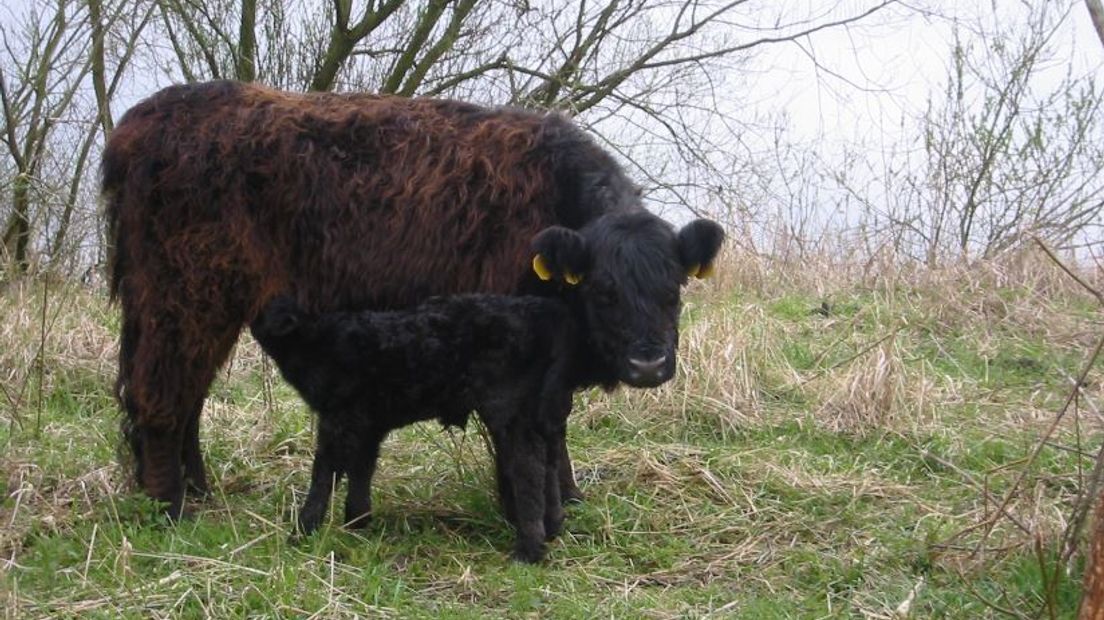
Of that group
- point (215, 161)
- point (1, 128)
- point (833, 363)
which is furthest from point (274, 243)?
point (1, 128)

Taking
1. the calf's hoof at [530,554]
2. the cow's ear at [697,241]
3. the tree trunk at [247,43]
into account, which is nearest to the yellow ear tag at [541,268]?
the cow's ear at [697,241]

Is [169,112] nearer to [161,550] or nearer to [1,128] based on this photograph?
[161,550]

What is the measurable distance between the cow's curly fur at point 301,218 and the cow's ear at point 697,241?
0.97 ft

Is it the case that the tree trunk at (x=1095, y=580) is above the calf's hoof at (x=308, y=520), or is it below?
above

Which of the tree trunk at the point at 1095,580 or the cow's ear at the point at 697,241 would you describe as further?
the cow's ear at the point at 697,241

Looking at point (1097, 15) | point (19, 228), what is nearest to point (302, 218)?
point (1097, 15)

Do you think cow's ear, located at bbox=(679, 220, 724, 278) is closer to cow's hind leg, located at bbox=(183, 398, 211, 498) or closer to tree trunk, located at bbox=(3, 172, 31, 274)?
cow's hind leg, located at bbox=(183, 398, 211, 498)

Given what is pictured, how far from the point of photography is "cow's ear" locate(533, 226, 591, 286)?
4.62m

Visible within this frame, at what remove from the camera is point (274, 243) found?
514 cm

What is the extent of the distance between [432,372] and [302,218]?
979mm

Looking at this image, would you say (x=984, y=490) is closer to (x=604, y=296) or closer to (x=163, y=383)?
(x=604, y=296)

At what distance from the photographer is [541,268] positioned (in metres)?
4.75

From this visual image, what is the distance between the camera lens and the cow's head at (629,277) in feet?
15.2

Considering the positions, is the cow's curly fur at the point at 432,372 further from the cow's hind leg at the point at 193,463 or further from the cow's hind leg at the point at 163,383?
the cow's hind leg at the point at 193,463
